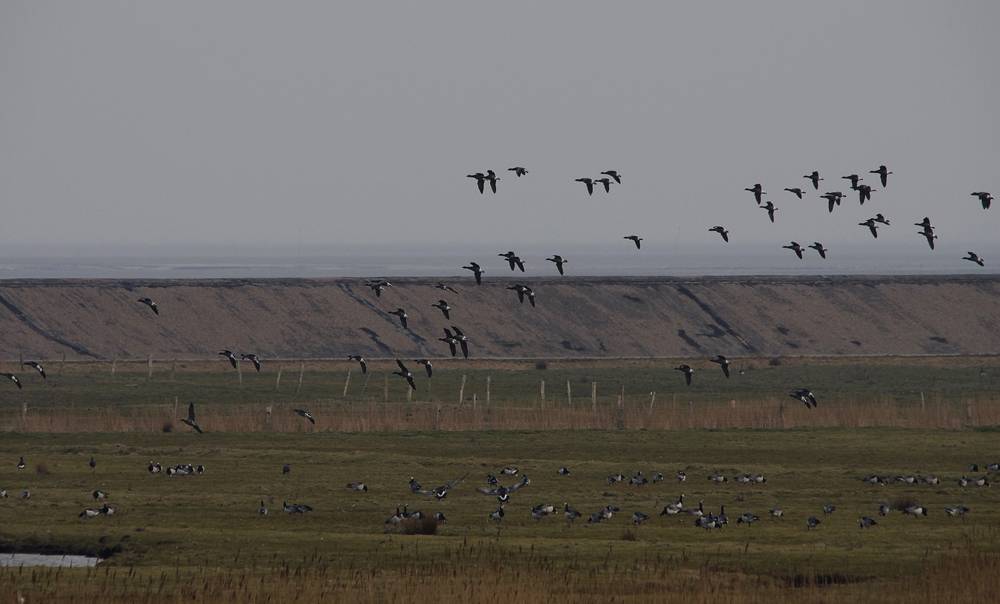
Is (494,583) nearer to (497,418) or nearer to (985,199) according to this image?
(985,199)

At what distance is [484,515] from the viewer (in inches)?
1323

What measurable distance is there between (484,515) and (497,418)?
21604 mm

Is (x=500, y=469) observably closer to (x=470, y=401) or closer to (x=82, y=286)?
(x=470, y=401)

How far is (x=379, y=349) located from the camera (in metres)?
90.8

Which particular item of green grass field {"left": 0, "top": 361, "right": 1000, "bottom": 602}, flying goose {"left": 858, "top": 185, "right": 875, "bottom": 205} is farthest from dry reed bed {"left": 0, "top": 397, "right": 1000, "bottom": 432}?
flying goose {"left": 858, "top": 185, "right": 875, "bottom": 205}

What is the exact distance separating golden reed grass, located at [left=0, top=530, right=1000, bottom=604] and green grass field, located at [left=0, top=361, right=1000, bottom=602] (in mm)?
79

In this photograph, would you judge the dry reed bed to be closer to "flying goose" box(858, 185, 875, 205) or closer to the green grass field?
the green grass field

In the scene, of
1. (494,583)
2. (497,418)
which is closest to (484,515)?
(494,583)

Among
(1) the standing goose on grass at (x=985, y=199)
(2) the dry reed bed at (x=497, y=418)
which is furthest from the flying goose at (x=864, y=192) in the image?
(2) the dry reed bed at (x=497, y=418)

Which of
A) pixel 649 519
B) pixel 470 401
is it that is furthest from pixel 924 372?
pixel 649 519

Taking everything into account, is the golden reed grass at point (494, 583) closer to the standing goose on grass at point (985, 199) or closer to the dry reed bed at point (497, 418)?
the standing goose on grass at point (985, 199)

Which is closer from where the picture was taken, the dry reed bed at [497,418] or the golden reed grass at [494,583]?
the golden reed grass at [494,583]

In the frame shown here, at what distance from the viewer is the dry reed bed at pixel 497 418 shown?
5259cm

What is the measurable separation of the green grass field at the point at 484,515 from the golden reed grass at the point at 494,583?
0.08 meters
